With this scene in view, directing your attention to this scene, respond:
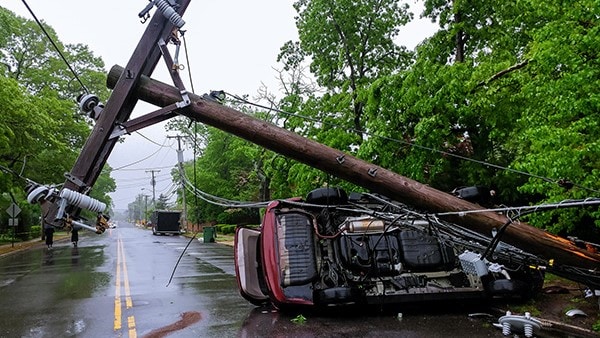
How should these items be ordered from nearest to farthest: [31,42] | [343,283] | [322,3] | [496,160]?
[343,283] → [496,160] → [322,3] → [31,42]

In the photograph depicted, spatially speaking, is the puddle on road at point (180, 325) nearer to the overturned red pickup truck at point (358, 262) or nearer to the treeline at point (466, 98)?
the overturned red pickup truck at point (358, 262)

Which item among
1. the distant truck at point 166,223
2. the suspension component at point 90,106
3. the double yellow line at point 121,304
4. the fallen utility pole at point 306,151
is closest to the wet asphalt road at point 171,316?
the double yellow line at point 121,304

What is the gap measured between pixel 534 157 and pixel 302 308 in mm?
4387

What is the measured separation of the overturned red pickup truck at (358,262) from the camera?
750 centimetres

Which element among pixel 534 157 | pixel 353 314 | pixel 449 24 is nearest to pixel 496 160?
pixel 449 24

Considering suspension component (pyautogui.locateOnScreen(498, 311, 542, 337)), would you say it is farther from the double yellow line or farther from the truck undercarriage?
the double yellow line

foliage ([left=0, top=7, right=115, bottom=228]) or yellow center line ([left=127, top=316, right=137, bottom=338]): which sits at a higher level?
foliage ([left=0, top=7, right=115, bottom=228])

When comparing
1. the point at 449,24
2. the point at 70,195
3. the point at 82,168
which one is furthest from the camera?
the point at 449,24

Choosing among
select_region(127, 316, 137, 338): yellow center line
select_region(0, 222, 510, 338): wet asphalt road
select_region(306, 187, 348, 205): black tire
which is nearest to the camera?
select_region(127, 316, 137, 338): yellow center line

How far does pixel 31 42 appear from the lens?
103 feet

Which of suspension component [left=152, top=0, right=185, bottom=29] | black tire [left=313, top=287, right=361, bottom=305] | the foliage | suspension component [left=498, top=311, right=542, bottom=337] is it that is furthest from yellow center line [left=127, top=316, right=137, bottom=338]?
the foliage

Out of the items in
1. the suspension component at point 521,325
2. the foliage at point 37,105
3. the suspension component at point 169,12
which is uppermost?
the foliage at point 37,105

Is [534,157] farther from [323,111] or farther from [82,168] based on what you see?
[323,111]

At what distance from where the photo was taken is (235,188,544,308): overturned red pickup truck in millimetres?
7504
